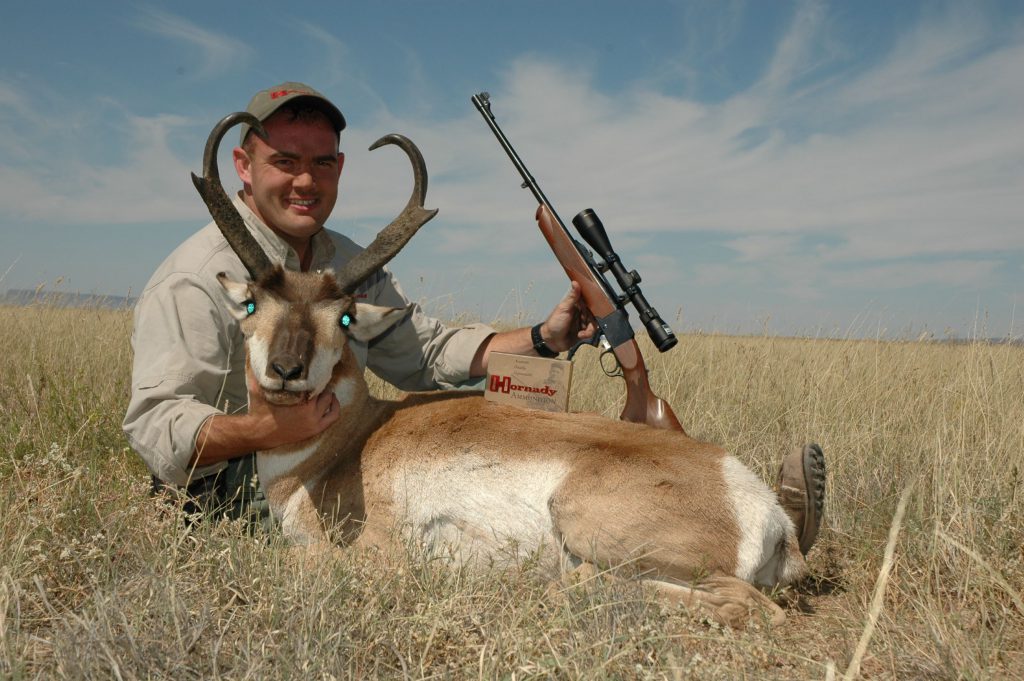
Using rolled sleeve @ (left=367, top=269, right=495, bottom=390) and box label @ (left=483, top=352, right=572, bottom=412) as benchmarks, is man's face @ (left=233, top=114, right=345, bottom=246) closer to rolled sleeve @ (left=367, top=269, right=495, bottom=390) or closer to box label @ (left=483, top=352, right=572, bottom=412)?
rolled sleeve @ (left=367, top=269, right=495, bottom=390)

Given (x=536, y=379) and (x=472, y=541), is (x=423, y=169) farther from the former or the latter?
(x=472, y=541)

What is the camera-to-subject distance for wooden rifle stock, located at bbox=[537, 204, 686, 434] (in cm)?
478

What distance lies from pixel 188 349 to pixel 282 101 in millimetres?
1716

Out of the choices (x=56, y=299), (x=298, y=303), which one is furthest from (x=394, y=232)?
(x=56, y=299)

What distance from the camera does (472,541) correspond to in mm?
3908

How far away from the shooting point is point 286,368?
359cm

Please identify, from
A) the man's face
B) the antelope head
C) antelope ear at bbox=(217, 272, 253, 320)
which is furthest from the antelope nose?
the man's face

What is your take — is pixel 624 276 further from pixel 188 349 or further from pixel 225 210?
pixel 188 349

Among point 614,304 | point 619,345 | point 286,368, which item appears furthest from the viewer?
point 614,304

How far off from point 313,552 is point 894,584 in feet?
9.64

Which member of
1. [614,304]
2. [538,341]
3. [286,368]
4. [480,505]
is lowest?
[480,505]

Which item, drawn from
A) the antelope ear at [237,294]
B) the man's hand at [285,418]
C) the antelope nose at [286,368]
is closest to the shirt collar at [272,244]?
the antelope ear at [237,294]

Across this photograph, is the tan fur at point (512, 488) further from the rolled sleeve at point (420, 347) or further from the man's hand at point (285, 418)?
the rolled sleeve at point (420, 347)

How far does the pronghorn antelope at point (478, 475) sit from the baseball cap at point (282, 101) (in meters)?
0.75
